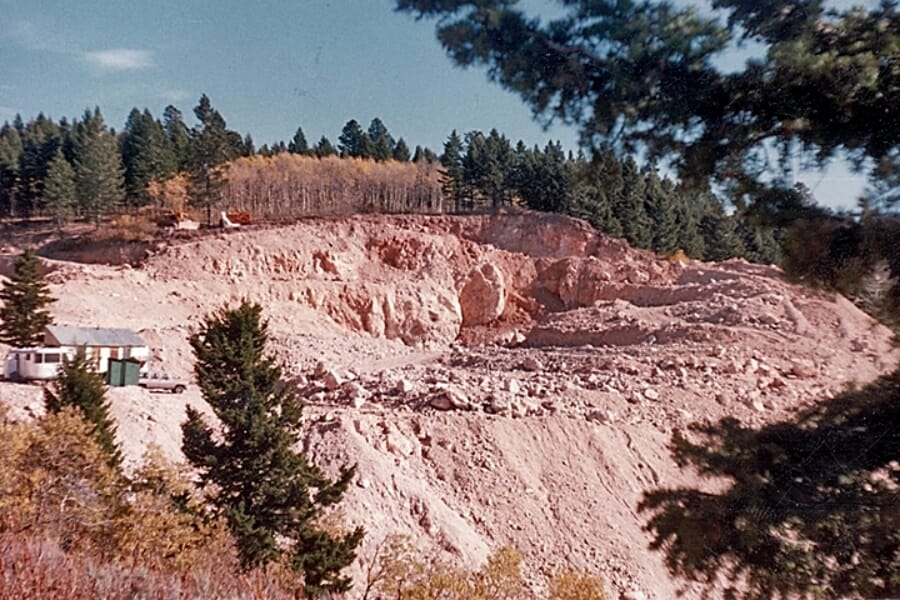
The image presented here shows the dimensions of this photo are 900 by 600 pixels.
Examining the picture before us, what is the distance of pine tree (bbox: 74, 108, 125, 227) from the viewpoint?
2289 cm

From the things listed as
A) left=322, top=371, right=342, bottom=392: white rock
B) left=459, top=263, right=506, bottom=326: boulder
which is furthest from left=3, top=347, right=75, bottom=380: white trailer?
left=459, top=263, right=506, bottom=326: boulder

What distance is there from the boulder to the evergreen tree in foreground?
A: 803 inches

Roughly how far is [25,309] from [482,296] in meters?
16.9

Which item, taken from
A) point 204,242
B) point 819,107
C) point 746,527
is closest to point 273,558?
point 746,527

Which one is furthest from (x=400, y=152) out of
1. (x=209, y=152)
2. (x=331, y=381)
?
(x=331, y=381)

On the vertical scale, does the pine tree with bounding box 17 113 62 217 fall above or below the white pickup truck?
above

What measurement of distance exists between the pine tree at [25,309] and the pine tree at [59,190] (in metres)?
9.07

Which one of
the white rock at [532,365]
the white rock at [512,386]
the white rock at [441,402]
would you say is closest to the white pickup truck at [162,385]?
the white rock at [441,402]

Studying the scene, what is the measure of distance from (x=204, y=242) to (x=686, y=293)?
16.7 meters

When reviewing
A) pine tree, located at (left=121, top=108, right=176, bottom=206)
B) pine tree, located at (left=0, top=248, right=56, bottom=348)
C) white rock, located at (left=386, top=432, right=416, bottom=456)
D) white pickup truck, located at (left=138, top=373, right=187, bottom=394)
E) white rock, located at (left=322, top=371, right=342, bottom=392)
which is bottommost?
white rock, located at (left=386, top=432, right=416, bottom=456)

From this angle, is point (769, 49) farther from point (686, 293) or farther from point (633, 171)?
point (686, 293)

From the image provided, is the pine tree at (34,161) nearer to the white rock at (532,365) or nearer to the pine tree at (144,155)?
the pine tree at (144,155)

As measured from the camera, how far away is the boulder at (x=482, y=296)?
26.6 meters

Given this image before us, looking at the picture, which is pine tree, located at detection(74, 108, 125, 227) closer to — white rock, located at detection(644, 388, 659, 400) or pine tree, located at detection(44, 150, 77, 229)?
pine tree, located at detection(44, 150, 77, 229)
